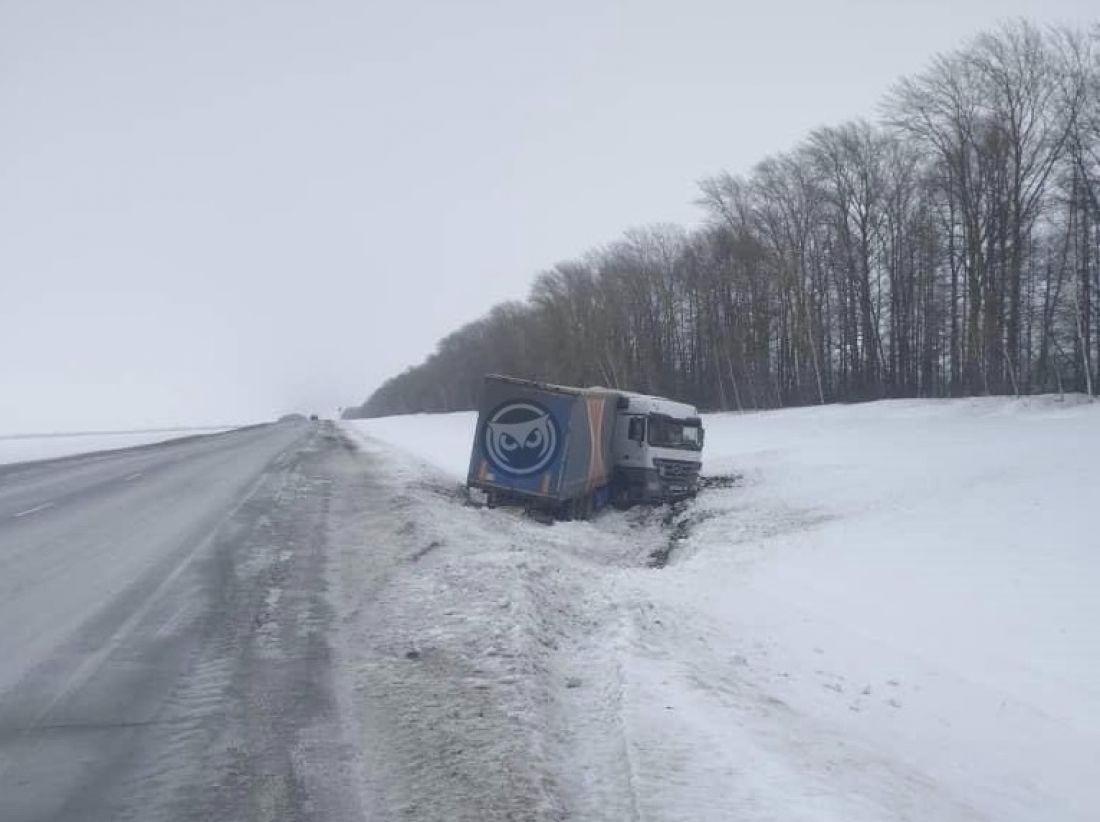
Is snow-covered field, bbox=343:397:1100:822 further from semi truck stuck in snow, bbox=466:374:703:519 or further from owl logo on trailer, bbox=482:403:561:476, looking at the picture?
owl logo on trailer, bbox=482:403:561:476

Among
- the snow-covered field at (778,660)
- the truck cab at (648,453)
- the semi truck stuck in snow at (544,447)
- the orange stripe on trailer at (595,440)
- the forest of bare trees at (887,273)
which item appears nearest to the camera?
the snow-covered field at (778,660)

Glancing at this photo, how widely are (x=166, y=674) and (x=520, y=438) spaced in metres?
13.2

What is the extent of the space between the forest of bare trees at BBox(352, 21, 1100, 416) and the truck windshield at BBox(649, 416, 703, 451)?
19098 mm

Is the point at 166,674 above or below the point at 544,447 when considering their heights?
below

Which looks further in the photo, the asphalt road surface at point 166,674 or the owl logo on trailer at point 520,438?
the owl logo on trailer at point 520,438

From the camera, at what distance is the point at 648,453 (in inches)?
934

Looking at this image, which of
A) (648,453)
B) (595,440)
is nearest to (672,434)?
(648,453)

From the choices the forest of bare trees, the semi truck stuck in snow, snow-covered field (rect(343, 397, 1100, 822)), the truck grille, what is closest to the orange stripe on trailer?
the semi truck stuck in snow

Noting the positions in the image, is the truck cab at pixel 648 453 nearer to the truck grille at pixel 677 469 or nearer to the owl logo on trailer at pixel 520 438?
the truck grille at pixel 677 469

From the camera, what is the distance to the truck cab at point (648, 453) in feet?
77.8

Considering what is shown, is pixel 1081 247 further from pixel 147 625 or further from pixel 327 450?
pixel 147 625

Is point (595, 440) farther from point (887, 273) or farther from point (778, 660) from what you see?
point (887, 273)

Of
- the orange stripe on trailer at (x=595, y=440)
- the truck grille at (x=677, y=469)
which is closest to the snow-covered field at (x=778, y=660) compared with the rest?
the orange stripe on trailer at (x=595, y=440)

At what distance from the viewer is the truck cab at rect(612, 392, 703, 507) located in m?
23.7
